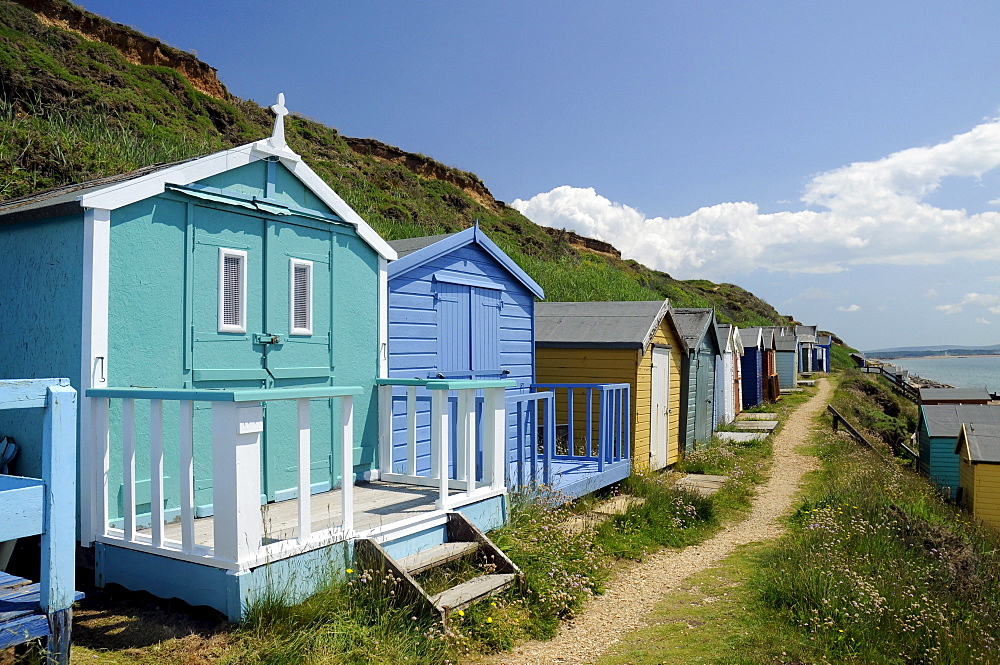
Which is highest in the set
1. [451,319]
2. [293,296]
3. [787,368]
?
Answer: [293,296]

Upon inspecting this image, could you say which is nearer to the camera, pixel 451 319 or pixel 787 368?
pixel 451 319

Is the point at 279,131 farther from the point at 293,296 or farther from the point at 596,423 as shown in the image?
the point at 596,423

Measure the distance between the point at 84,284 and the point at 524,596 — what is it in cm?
426

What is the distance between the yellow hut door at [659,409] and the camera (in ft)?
44.1

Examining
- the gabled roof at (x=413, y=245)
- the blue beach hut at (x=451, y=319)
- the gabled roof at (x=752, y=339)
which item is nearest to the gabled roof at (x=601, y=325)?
the blue beach hut at (x=451, y=319)

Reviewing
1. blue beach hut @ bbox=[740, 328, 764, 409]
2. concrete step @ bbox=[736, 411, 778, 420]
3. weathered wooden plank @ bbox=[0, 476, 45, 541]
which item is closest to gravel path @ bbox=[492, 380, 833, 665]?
weathered wooden plank @ bbox=[0, 476, 45, 541]

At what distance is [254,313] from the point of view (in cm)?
648

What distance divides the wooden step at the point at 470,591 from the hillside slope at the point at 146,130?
30.4 feet

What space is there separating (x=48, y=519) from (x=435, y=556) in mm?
3054

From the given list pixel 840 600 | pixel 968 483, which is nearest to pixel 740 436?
pixel 968 483

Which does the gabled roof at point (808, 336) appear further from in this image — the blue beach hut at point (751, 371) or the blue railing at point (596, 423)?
the blue railing at point (596, 423)

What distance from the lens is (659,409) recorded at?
45.3 ft

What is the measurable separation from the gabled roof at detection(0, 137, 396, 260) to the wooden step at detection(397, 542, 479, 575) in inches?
134

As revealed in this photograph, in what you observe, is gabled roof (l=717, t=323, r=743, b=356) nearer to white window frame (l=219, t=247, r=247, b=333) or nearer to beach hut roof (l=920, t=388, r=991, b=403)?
beach hut roof (l=920, t=388, r=991, b=403)
